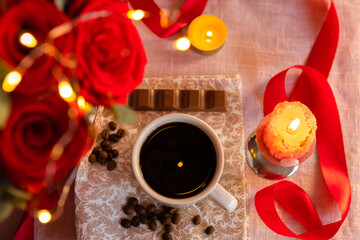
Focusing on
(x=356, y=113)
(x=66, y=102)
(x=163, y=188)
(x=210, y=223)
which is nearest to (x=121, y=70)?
(x=66, y=102)

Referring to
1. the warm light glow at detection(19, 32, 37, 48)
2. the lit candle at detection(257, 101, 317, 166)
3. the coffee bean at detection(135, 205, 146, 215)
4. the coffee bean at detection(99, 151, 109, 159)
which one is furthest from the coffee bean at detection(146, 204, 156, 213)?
the warm light glow at detection(19, 32, 37, 48)

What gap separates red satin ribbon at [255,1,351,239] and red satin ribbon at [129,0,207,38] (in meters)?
0.19

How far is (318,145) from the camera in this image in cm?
60

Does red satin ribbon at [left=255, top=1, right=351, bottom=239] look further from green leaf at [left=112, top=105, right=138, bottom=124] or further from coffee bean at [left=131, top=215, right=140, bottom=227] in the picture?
green leaf at [left=112, top=105, right=138, bottom=124]

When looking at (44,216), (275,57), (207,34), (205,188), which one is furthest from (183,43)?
(44,216)

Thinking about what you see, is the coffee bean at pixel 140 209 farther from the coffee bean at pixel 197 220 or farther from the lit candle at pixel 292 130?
the lit candle at pixel 292 130

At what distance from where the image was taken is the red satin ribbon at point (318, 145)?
56cm

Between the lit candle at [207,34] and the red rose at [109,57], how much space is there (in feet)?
0.97

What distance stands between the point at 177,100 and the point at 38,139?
30 cm

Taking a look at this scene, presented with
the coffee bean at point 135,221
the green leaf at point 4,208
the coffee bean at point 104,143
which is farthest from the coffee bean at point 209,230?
the green leaf at point 4,208

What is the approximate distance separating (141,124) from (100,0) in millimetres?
299

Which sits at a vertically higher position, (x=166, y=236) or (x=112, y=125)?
(x=112, y=125)

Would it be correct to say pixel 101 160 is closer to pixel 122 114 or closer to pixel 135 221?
pixel 135 221

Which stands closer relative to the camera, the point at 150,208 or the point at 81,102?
the point at 81,102
